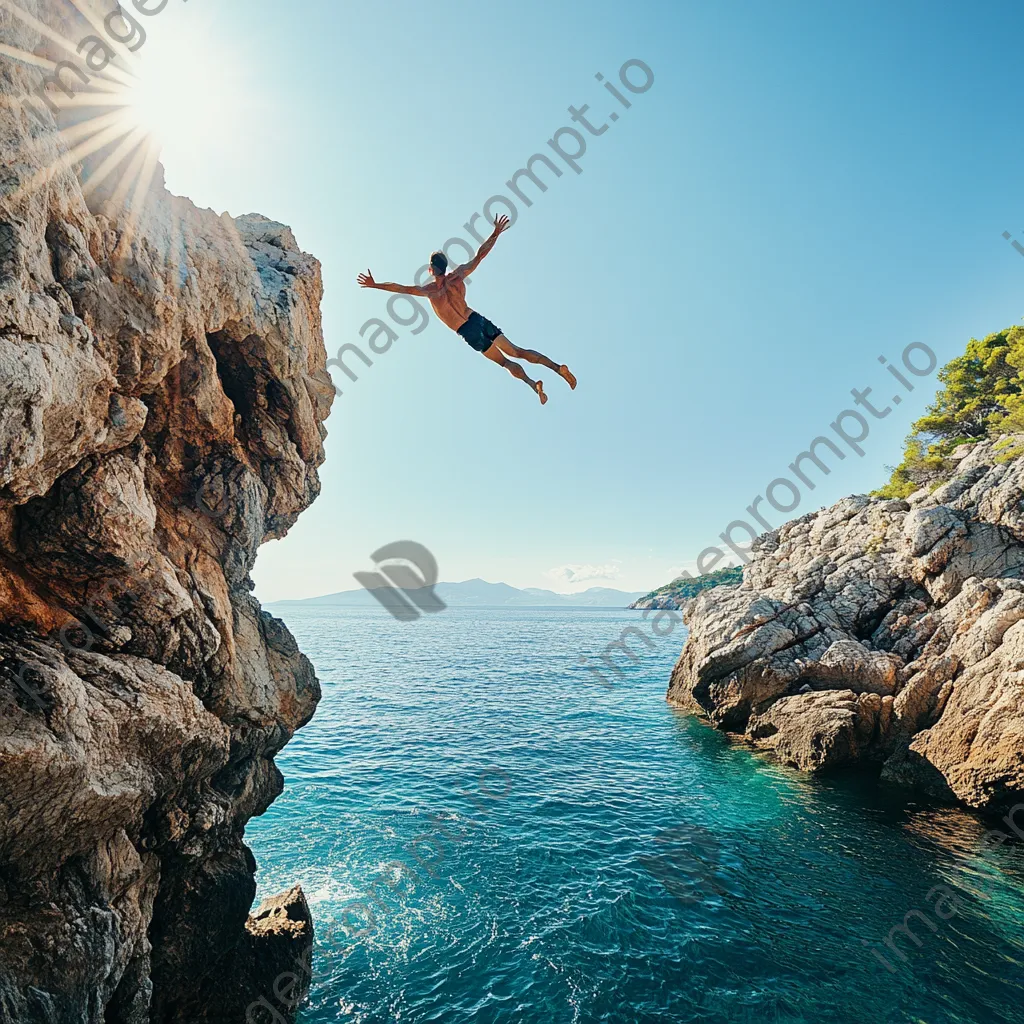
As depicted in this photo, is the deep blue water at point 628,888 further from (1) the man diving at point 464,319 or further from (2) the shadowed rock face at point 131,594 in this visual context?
(1) the man diving at point 464,319

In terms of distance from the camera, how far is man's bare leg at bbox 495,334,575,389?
9055 mm

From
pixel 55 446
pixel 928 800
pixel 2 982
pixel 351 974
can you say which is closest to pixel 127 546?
pixel 55 446

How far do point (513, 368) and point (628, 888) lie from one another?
14.6m

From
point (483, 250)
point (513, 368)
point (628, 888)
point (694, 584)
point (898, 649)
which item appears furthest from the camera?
point (694, 584)

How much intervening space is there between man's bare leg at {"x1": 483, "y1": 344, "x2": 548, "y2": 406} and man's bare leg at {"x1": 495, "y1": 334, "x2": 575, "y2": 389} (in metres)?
0.21

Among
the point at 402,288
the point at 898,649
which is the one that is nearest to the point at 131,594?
the point at 402,288

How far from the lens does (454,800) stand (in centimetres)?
1991

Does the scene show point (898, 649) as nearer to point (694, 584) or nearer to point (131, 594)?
point (131, 594)

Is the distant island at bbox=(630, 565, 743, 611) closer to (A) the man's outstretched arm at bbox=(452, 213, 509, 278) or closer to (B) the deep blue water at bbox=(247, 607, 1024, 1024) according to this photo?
(B) the deep blue water at bbox=(247, 607, 1024, 1024)

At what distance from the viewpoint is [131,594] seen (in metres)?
8.13

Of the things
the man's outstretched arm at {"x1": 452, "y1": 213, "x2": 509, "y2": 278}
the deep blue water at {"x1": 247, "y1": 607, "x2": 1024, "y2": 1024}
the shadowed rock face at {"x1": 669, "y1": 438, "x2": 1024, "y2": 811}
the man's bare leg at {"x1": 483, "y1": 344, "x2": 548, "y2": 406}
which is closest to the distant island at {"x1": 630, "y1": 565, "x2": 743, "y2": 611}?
the shadowed rock face at {"x1": 669, "y1": 438, "x2": 1024, "y2": 811}

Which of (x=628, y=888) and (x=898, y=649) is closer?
(x=628, y=888)

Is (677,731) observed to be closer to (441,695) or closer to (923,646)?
(923,646)

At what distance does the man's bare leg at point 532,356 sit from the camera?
9055mm
